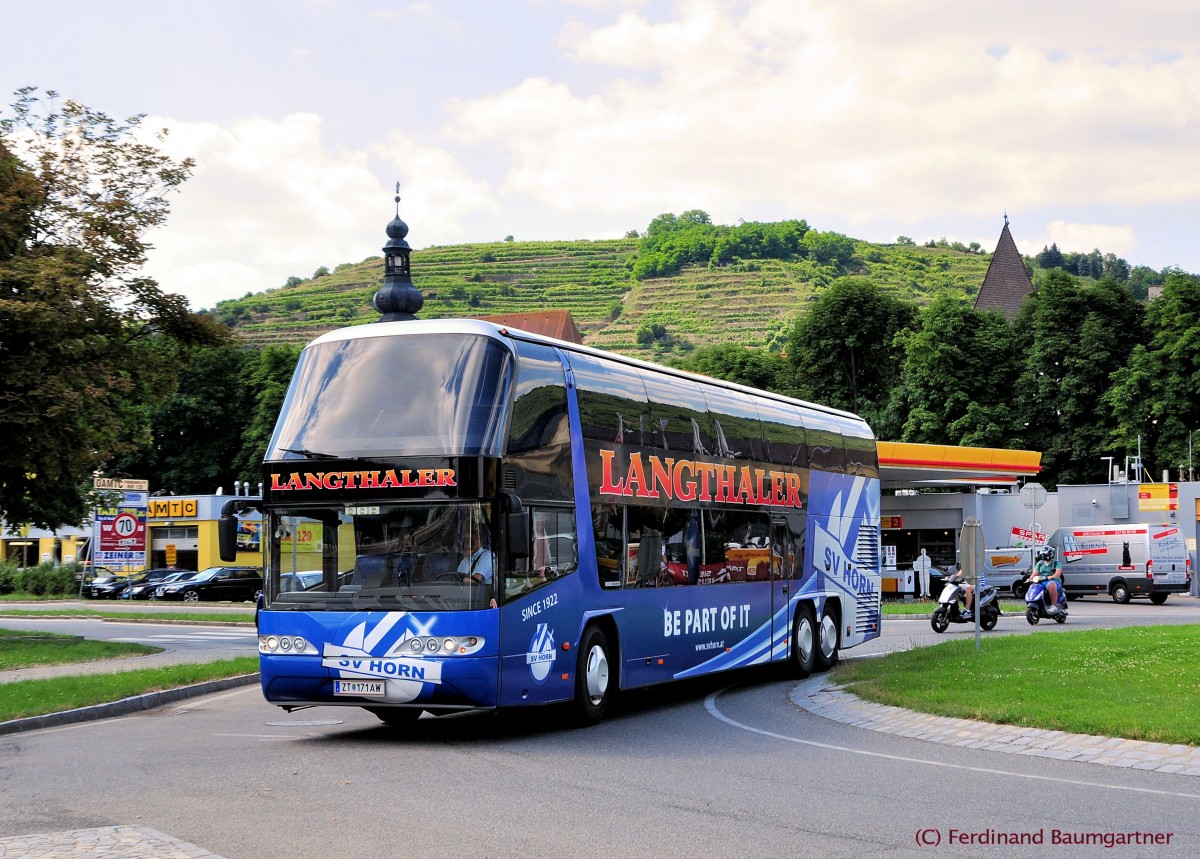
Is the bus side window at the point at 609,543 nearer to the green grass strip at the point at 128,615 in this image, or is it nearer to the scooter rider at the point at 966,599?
the scooter rider at the point at 966,599

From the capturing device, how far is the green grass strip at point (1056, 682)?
1277 cm

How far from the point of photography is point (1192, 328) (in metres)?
60.7

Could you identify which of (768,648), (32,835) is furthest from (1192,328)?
(32,835)

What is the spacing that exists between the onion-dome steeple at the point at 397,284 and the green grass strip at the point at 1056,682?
32.2m

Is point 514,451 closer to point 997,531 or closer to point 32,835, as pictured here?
point 32,835

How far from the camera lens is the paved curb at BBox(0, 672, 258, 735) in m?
15.2

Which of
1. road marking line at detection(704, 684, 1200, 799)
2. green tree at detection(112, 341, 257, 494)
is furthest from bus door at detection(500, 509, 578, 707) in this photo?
green tree at detection(112, 341, 257, 494)

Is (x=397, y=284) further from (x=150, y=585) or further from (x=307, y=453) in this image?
(x=307, y=453)

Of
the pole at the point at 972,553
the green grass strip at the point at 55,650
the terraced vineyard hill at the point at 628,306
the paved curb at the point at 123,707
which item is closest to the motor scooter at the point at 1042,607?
the pole at the point at 972,553

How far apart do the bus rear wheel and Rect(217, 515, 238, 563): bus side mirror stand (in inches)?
343

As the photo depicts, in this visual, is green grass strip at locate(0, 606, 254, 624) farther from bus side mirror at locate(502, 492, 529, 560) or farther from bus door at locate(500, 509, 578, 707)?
bus side mirror at locate(502, 492, 529, 560)

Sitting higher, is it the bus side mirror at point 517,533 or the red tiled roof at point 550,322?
the red tiled roof at point 550,322

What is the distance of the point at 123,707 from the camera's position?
17.1 m

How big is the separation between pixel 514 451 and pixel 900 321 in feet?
206
